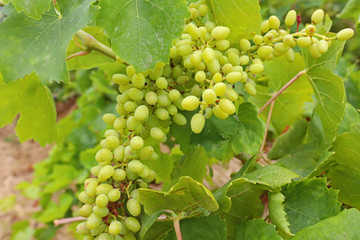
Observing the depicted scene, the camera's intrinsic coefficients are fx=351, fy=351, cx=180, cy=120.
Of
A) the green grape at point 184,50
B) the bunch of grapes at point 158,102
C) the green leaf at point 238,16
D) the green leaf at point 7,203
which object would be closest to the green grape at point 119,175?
the bunch of grapes at point 158,102

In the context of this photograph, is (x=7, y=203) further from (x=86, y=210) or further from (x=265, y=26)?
(x=265, y=26)

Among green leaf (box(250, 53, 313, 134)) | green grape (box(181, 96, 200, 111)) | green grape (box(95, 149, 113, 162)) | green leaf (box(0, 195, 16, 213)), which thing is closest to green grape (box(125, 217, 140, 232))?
green grape (box(95, 149, 113, 162))

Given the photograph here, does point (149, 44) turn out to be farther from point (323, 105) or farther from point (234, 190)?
point (323, 105)

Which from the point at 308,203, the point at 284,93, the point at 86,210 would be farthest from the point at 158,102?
the point at 284,93

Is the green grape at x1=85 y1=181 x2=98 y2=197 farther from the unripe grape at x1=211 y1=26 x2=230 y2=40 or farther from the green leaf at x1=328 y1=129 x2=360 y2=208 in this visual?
the green leaf at x1=328 y1=129 x2=360 y2=208

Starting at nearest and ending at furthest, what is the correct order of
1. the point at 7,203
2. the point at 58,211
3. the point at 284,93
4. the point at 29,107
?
the point at 29,107, the point at 284,93, the point at 58,211, the point at 7,203

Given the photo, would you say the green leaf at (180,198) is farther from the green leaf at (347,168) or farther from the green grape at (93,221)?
the green leaf at (347,168)

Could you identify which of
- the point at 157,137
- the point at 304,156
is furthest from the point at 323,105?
the point at 157,137
